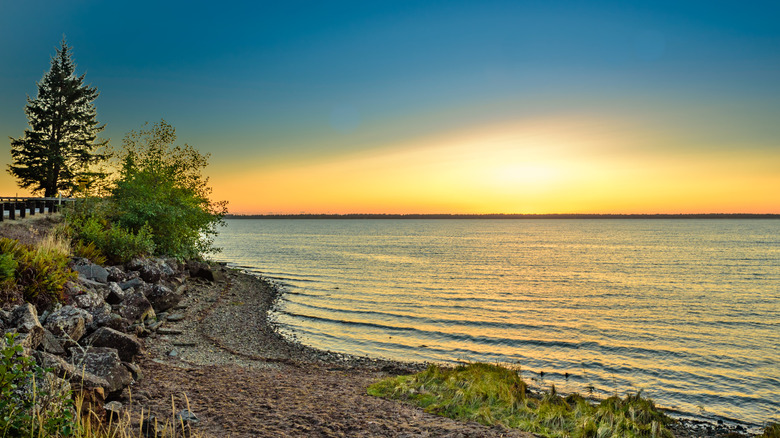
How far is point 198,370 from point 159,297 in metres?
9.91

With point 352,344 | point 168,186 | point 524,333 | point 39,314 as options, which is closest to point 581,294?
point 524,333

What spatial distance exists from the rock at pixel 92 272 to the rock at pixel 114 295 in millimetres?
691

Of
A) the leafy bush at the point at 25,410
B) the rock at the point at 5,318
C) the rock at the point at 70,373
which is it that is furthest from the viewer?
the rock at the point at 5,318

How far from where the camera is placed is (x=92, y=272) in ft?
57.6

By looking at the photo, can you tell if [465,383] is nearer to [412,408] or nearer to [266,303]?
[412,408]

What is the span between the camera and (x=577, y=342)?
2361cm

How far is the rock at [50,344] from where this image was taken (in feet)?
33.3

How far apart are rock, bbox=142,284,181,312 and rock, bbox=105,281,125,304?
3438mm

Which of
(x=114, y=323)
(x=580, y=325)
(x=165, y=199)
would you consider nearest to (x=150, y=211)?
(x=165, y=199)

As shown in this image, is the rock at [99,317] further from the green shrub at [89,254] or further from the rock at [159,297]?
the green shrub at [89,254]

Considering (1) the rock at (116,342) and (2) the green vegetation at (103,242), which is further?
(2) the green vegetation at (103,242)

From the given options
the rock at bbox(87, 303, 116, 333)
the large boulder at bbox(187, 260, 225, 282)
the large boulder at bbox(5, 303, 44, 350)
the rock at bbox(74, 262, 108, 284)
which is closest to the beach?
the rock at bbox(87, 303, 116, 333)

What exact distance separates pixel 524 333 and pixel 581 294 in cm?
1753

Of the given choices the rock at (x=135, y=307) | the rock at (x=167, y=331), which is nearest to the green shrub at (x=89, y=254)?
the rock at (x=135, y=307)
